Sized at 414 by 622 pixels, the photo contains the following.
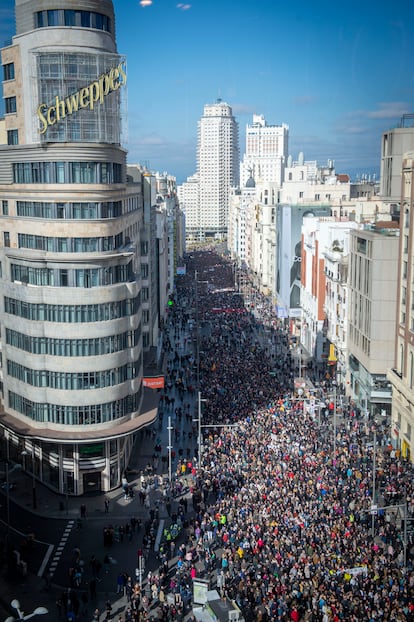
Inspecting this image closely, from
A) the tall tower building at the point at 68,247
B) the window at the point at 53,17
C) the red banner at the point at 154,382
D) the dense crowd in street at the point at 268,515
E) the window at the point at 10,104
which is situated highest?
the window at the point at 53,17

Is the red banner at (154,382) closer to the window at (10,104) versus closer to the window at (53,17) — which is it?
the window at (10,104)

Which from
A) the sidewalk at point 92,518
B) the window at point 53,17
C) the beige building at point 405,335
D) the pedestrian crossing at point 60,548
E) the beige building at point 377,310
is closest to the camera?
the sidewalk at point 92,518

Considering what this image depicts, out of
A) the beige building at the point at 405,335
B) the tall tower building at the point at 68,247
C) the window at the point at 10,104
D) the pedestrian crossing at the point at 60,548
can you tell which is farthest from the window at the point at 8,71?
the pedestrian crossing at the point at 60,548

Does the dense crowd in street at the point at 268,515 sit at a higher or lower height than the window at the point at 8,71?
lower

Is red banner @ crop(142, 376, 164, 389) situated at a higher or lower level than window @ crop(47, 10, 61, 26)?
lower

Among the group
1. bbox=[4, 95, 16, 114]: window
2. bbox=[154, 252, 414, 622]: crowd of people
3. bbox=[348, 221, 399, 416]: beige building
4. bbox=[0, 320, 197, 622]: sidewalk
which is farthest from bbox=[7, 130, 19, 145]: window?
bbox=[348, 221, 399, 416]: beige building

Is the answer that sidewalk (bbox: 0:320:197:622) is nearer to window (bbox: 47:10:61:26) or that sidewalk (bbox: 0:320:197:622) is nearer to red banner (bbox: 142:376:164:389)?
red banner (bbox: 142:376:164:389)

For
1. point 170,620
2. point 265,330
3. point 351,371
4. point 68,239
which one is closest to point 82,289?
point 68,239
